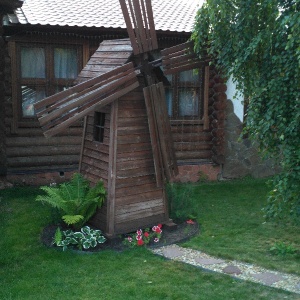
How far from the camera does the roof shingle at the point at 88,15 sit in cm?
1007

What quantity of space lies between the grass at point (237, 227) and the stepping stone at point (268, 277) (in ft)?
0.75

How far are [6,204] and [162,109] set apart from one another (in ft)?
12.2

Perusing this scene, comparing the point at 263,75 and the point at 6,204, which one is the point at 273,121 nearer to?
the point at 263,75

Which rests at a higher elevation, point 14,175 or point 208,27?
point 208,27

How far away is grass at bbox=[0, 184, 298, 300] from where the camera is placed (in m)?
5.58

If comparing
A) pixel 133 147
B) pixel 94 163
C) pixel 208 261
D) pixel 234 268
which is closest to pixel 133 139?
pixel 133 147

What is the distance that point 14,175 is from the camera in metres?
10.3

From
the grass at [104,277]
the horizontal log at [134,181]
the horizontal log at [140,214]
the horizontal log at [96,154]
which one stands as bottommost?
the grass at [104,277]

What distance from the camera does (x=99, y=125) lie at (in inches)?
309

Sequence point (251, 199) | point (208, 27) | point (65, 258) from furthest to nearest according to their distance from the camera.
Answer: point (251, 199) < point (65, 258) < point (208, 27)

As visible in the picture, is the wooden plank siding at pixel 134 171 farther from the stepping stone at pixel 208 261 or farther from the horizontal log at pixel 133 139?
the stepping stone at pixel 208 261

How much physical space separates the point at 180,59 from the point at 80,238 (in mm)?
3045

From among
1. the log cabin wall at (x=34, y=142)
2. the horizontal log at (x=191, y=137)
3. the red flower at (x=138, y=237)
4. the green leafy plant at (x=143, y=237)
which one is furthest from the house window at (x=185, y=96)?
the red flower at (x=138, y=237)

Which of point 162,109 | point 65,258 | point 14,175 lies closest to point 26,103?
point 14,175
